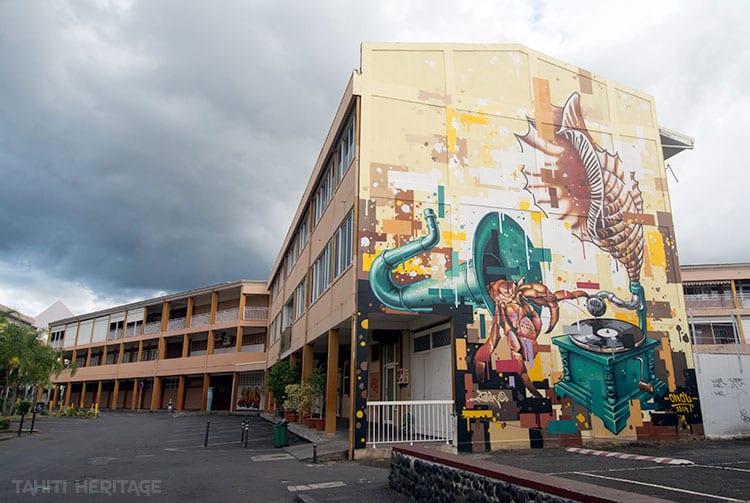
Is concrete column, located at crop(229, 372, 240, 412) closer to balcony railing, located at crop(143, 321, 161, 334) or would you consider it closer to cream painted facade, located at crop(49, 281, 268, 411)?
cream painted facade, located at crop(49, 281, 268, 411)

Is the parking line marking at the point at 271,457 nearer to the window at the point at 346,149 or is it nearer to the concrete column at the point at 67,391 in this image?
the window at the point at 346,149

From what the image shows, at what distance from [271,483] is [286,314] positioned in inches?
808

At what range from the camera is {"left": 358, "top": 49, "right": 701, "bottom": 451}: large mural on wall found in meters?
14.4

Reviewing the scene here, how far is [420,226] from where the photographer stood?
14898mm

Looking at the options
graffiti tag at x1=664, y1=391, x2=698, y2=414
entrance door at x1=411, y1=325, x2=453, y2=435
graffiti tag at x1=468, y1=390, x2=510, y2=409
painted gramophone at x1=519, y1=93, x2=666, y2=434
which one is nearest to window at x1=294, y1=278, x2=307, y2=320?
entrance door at x1=411, y1=325, x2=453, y2=435

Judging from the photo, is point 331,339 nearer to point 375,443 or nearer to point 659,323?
point 375,443

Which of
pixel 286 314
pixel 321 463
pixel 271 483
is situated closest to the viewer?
pixel 271 483

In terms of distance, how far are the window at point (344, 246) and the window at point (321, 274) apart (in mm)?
1260

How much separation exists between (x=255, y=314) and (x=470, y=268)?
96.8 ft

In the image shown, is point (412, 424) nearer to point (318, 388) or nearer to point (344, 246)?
point (344, 246)

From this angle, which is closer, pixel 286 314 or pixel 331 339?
pixel 331 339

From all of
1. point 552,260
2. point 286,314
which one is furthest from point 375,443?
point 286,314

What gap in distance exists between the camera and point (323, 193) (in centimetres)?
2167

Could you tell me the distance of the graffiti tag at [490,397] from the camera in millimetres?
14047
